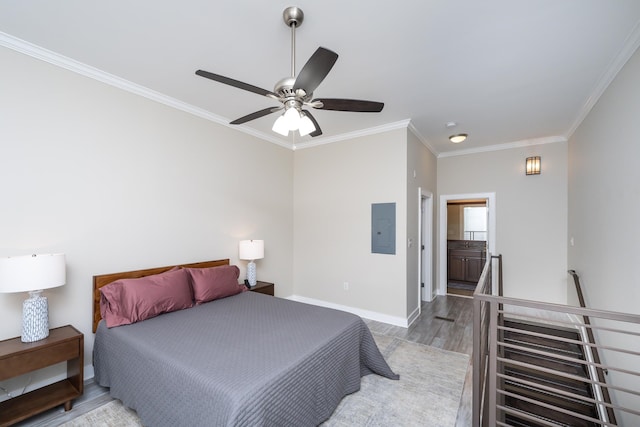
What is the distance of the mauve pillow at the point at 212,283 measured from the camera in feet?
9.43

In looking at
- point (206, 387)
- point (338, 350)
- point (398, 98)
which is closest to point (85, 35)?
point (206, 387)

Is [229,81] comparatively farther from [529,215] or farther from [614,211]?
[529,215]

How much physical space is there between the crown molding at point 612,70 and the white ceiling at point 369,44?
0.04 feet

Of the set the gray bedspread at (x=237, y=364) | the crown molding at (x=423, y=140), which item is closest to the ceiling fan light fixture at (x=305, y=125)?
the gray bedspread at (x=237, y=364)

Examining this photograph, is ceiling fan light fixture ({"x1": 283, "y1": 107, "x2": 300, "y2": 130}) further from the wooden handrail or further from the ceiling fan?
the wooden handrail

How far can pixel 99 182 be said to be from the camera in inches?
102

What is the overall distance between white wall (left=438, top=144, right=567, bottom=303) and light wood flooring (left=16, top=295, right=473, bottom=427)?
1040 millimetres

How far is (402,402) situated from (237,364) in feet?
4.53

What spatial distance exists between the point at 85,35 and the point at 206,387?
261 centimetres

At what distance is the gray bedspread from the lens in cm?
145

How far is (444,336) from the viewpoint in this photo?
345 cm

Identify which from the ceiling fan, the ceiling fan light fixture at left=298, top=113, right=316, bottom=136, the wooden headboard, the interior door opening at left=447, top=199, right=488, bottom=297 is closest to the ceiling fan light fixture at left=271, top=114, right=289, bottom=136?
the ceiling fan

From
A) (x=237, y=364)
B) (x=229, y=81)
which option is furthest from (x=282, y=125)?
(x=237, y=364)

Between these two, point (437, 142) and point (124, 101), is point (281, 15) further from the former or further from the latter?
point (437, 142)
